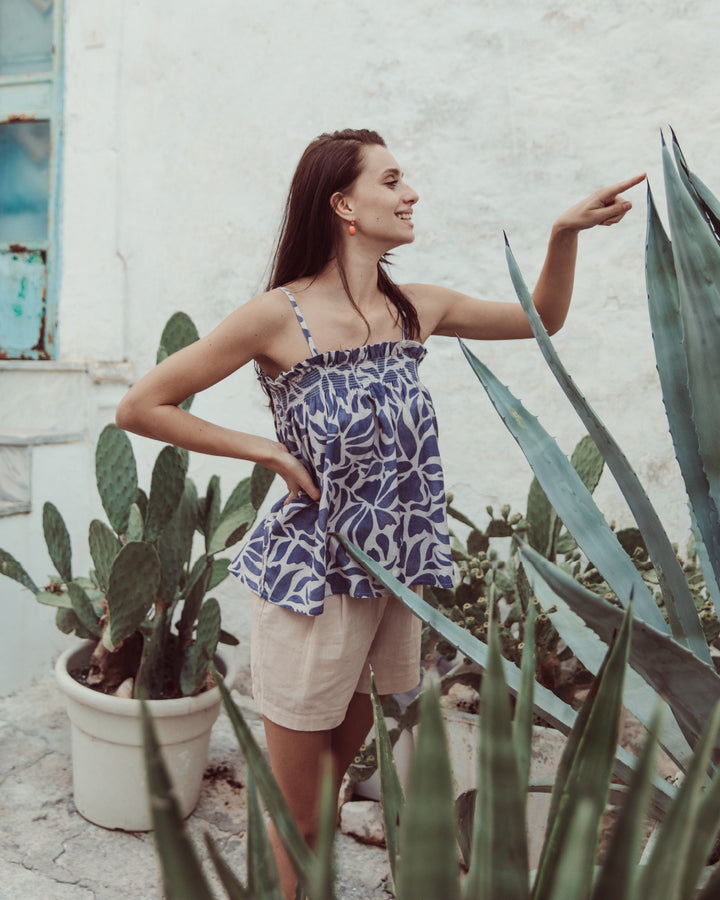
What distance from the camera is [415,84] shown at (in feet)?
7.57

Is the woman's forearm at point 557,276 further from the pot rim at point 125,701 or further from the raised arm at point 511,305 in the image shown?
the pot rim at point 125,701

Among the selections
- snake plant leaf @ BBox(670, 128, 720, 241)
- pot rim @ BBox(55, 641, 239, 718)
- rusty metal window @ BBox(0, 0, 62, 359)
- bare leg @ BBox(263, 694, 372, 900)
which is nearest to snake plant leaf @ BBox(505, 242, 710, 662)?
snake plant leaf @ BBox(670, 128, 720, 241)

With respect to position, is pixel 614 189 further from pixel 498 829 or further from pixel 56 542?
pixel 56 542

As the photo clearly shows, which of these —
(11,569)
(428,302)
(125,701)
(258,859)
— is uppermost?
(428,302)

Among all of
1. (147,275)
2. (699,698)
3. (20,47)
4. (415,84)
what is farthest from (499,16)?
(699,698)

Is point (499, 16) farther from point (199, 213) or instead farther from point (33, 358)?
point (33, 358)

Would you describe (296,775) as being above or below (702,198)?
below

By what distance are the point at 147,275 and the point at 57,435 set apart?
597mm

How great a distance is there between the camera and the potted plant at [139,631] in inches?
68.4

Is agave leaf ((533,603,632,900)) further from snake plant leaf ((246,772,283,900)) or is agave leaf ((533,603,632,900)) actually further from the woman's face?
the woman's face

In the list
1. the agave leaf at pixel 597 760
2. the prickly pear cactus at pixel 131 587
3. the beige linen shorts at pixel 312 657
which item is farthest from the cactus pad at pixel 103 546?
the agave leaf at pixel 597 760

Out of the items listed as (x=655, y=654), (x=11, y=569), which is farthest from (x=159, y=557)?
(x=655, y=654)

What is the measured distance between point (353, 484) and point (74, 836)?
118 centimetres

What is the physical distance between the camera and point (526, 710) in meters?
0.57
